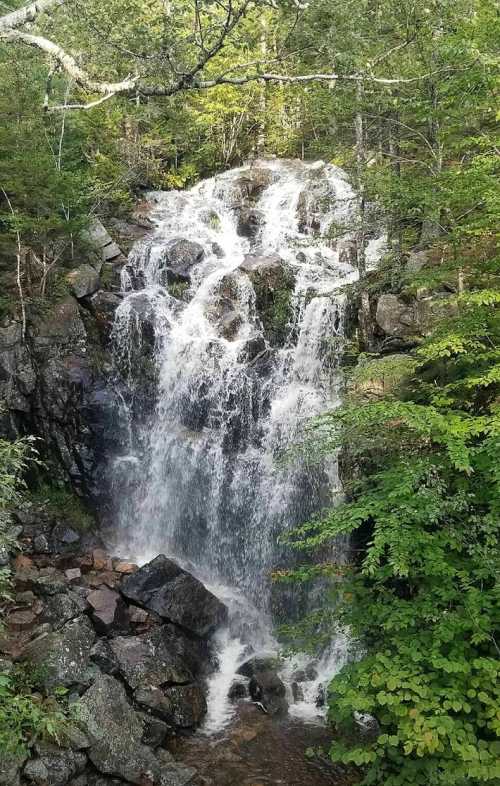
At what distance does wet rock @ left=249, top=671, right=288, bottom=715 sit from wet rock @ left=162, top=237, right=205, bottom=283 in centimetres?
1143

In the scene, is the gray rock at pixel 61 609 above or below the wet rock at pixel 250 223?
below

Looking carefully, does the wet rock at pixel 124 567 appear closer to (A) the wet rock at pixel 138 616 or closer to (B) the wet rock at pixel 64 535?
(B) the wet rock at pixel 64 535

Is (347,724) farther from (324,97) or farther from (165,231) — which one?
(165,231)

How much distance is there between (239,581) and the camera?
12.0 metres

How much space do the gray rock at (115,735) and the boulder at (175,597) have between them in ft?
7.43

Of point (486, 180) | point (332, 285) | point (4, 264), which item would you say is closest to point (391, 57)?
point (332, 285)

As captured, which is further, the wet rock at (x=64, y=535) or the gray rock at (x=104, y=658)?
the wet rock at (x=64, y=535)

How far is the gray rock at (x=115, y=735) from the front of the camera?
23.9ft

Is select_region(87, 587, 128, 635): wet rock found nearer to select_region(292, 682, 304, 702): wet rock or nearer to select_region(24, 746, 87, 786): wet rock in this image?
select_region(24, 746, 87, 786): wet rock

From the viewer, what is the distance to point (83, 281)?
15.7 metres

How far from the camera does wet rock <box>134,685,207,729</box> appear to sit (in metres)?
8.41

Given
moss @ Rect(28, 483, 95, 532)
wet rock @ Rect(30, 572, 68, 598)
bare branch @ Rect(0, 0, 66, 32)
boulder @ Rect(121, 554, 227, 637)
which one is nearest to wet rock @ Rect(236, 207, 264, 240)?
moss @ Rect(28, 483, 95, 532)

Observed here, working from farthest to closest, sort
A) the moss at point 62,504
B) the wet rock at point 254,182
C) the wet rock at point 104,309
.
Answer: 1. the wet rock at point 254,182
2. the wet rock at point 104,309
3. the moss at point 62,504

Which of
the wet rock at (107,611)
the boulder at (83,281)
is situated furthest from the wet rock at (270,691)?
the boulder at (83,281)
